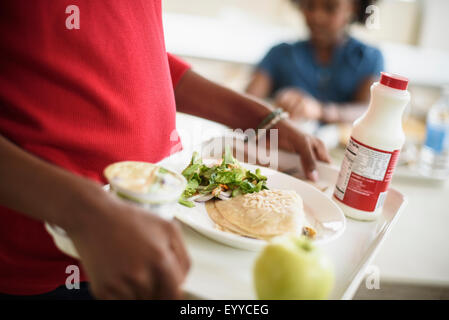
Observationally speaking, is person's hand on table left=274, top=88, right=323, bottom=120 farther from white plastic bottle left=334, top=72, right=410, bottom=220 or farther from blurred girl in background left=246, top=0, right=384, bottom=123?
white plastic bottle left=334, top=72, right=410, bottom=220

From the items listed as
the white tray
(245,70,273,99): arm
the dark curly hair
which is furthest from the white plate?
the dark curly hair

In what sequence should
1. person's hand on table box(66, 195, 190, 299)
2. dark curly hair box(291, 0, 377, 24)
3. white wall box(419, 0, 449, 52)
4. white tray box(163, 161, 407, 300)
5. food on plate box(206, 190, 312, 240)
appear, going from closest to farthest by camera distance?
1. person's hand on table box(66, 195, 190, 299)
2. white tray box(163, 161, 407, 300)
3. food on plate box(206, 190, 312, 240)
4. dark curly hair box(291, 0, 377, 24)
5. white wall box(419, 0, 449, 52)

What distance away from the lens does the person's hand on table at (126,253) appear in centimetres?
49

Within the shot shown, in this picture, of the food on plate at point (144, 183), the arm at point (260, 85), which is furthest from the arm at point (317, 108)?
the food on plate at point (144, 183)

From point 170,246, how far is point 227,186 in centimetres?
35

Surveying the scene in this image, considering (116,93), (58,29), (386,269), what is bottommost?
(386,269)

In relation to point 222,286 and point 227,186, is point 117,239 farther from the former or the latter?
A: point 227,186

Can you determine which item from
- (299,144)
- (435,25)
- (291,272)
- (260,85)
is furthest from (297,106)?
(435,25)

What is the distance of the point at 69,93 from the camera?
0.71 m

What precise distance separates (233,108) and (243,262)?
1.65 feet

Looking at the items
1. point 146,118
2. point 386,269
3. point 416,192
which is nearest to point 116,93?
point 146,118

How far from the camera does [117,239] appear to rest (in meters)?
0.49

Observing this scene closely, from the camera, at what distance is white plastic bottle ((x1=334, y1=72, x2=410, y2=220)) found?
0.82 metres

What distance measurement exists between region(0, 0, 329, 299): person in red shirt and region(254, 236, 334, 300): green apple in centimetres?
11
